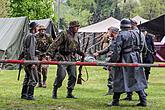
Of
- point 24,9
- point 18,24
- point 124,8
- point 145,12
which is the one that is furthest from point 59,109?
point 124,8

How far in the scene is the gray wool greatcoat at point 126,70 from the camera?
990 cm

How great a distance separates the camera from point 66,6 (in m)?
101

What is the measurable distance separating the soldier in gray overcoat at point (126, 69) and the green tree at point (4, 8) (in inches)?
944

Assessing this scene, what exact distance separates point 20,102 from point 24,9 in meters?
25.8

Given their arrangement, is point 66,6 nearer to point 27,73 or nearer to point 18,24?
point 18,24

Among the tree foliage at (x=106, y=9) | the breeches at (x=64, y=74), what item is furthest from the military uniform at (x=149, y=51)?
the tree foliage at (x=106, y=9)

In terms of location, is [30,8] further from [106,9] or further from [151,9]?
[106,9]

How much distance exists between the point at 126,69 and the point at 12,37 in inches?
562

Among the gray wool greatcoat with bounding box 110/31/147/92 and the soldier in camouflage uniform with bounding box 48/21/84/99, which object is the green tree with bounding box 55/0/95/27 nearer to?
the soldier in camouflage uniform with bounding box 48/21/84/99

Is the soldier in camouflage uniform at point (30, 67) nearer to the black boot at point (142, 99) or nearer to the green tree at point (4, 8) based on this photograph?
the black boot at point (142, 99)

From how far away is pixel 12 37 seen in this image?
23.5 m

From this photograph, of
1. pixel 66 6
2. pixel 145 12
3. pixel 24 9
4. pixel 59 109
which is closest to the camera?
pixel 59 109

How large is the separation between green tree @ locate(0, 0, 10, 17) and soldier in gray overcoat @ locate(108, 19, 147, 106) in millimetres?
23989

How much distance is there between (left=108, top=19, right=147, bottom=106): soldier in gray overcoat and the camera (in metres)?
9.89
